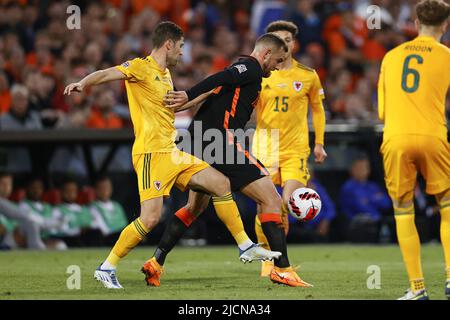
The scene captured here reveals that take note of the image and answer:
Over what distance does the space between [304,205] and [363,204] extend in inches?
209

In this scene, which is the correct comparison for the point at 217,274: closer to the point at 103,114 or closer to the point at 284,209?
the point at 284,209

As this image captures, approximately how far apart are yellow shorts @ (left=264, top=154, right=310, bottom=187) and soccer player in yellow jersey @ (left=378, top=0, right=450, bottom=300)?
288cm

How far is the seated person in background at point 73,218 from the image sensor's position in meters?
13.8

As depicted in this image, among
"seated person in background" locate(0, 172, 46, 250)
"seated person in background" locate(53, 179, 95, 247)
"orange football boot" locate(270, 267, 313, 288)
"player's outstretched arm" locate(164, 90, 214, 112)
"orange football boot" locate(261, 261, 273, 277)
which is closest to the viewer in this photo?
"player's outstretched arm" locate(164, 90, 214, 112)

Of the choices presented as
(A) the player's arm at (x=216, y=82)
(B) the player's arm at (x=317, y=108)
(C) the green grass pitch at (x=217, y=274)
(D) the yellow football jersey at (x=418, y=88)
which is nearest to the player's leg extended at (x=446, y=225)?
(C) the green grass pitch at (x=217, y=274)

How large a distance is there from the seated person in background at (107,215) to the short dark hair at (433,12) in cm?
763

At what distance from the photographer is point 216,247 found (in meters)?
14.1

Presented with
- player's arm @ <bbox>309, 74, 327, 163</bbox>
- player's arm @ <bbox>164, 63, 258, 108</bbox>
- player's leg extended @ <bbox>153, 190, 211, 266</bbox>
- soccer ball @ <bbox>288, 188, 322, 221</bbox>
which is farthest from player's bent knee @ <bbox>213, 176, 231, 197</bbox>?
player's arm @ <bbox>309, 74, 327, 163</bbox>

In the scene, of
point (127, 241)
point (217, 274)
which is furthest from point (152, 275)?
point (217, 274)

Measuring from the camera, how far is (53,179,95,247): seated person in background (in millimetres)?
13836

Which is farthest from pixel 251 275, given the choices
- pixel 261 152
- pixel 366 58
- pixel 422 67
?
pixel 366 58

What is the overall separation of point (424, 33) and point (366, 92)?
9.61 meters

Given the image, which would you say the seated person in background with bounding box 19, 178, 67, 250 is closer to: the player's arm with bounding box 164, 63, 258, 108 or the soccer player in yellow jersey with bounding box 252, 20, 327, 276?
the soccer player in yellow jersey with bounding box 252, 20, 327, 276

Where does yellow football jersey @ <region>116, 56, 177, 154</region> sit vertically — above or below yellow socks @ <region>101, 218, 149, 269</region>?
above
